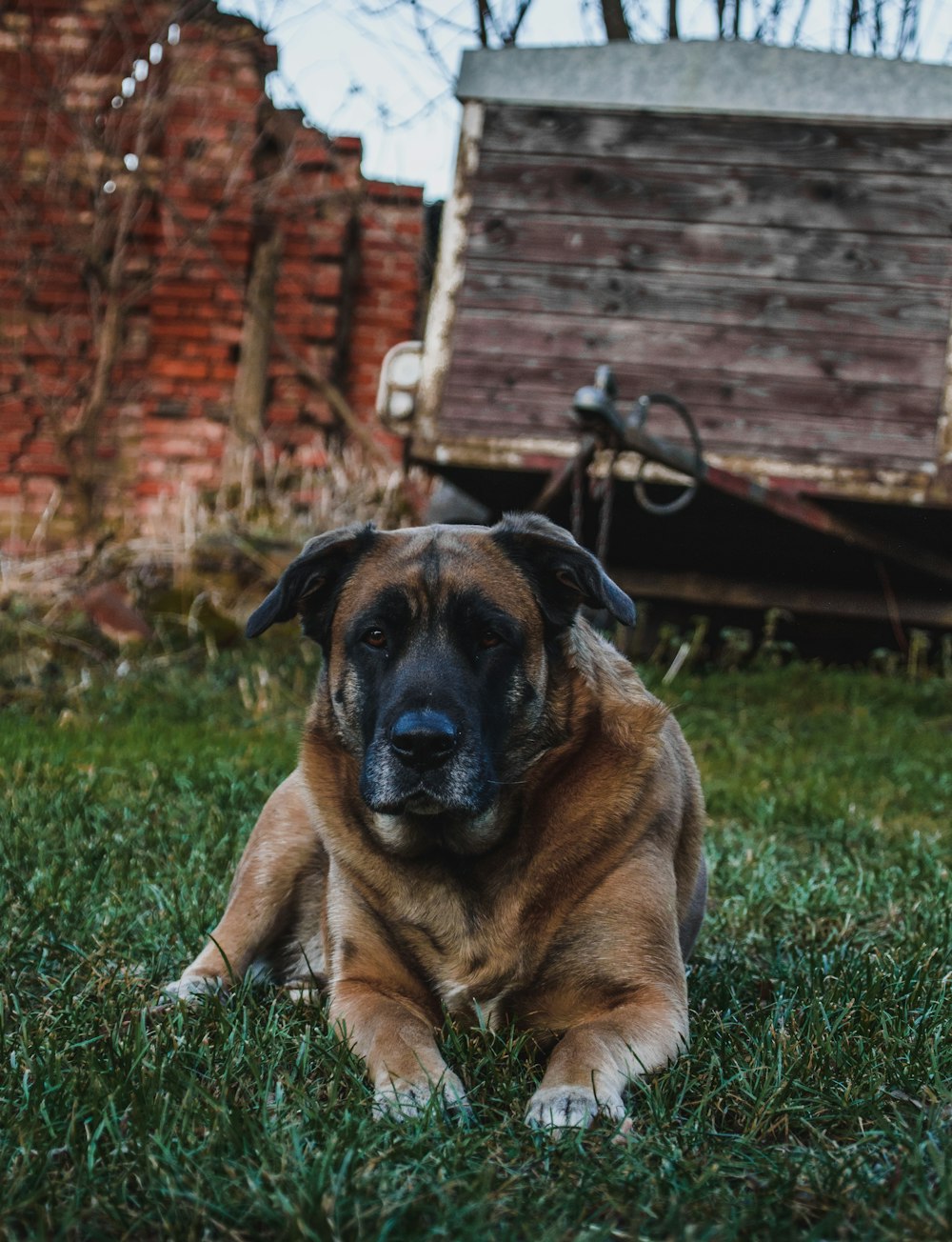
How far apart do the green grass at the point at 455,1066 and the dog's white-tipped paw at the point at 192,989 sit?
68 millimetres

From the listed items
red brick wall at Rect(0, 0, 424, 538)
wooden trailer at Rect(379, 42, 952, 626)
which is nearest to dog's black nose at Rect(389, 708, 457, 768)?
wooden trailer at Rect(379, 42, 952, 626)

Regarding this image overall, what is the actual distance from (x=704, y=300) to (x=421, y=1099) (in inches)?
257

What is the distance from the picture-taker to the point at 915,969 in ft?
9.95

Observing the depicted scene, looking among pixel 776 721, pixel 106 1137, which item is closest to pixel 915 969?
pixel 106 1137

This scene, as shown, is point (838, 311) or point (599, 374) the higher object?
point (838, 311)

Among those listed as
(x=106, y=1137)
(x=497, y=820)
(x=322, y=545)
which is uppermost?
(x=322, y=545)

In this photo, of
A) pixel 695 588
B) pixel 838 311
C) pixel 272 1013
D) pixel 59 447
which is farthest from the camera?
pixel 59 447

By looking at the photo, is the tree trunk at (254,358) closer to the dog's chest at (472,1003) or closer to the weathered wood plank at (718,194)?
the weathered wood plank at (718,194)

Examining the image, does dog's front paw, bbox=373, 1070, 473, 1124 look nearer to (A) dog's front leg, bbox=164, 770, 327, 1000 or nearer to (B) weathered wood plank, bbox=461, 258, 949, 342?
(A) dog's front leg, bbox=164, 770, 327, 1000

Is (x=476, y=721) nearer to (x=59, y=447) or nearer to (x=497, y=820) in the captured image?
(x=497, y=820)

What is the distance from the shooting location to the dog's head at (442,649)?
2.65 m

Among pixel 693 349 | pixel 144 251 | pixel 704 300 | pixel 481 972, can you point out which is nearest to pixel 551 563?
pixel 481 972

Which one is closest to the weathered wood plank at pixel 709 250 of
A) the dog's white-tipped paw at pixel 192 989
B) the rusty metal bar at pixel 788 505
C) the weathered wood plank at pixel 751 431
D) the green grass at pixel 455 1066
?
the weathered wood plank at pixel 751 431

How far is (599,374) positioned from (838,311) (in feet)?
9.51
